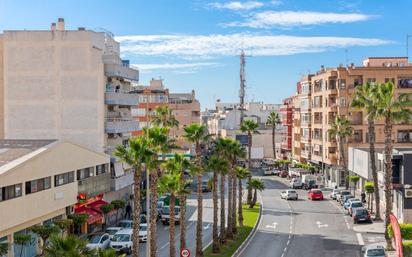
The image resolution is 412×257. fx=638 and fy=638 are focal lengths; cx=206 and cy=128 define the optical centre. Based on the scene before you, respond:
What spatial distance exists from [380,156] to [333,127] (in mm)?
29239

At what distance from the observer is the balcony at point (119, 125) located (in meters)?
68.9

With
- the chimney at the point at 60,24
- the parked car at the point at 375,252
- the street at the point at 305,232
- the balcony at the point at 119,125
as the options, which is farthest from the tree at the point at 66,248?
the chimney at the point at 60,24

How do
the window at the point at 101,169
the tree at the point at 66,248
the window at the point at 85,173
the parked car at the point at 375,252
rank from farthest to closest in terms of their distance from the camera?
1. the window at the point at 101,169
2. the window at the point at 85,173
3. the parked car at the point at 375,252
4. the tree at the point at 66,248

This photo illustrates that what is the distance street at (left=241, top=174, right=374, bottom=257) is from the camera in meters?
51.0

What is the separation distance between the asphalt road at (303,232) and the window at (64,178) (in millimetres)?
15865

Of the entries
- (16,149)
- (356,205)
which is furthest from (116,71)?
(356,205)

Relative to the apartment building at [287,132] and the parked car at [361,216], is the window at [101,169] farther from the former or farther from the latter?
the apartment building at [287,132]

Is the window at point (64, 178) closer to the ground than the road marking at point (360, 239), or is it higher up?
higher up

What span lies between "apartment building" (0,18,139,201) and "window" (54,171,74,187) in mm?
11488

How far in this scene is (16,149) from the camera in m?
51.0

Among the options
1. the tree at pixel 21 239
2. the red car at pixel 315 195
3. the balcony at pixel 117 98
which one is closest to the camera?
the tree at pixel 21 239

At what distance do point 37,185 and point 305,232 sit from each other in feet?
85.4

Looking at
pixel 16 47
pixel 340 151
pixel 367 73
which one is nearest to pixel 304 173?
pixel 340 151

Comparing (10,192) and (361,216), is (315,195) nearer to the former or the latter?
(361,216)
